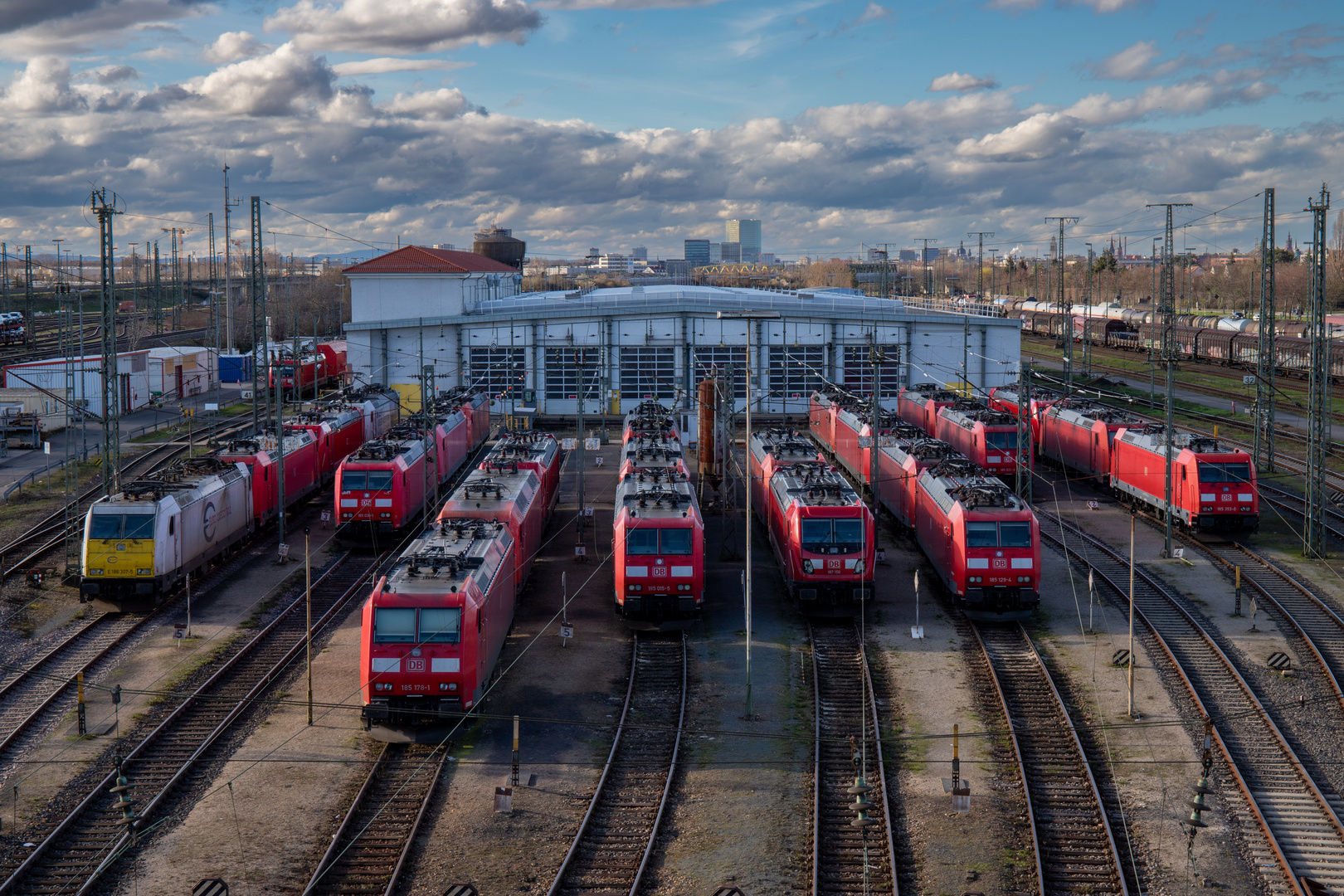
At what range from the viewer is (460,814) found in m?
18.4

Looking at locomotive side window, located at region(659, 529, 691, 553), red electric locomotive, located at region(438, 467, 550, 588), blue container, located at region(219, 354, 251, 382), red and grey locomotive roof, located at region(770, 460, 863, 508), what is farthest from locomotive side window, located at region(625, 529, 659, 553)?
blue container, located at region(219, 354, 251, 382)

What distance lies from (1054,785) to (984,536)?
29.9 feet

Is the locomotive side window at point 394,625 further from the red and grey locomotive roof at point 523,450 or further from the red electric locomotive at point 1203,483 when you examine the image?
the red electric locomotive at point 1203,483

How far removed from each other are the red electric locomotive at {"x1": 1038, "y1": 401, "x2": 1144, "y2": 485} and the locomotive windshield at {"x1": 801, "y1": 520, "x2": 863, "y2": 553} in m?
19.1

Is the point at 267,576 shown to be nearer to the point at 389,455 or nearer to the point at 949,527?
the point at 389,455

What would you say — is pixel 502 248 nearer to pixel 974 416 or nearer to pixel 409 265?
pixel 409 265

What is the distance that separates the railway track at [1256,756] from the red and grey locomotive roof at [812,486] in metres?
7.77

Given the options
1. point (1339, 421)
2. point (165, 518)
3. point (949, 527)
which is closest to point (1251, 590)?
point (949, 527)

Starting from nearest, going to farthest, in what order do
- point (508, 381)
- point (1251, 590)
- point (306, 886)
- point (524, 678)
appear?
point (306, 886)
point (524, 678)
point (1251, 590)
point (508, 381)

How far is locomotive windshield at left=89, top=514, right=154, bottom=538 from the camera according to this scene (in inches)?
1125

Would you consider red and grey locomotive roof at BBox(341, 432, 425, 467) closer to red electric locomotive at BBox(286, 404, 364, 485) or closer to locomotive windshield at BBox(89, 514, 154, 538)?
red electric locomotive at BBox(286, 404, 364, 485)

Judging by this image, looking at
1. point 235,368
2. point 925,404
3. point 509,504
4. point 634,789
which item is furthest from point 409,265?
point 634,789

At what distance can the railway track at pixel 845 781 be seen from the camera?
1662 cm

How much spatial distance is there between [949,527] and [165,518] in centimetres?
1990
